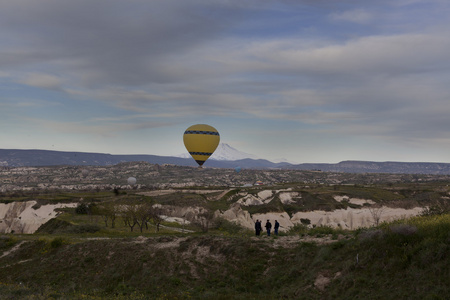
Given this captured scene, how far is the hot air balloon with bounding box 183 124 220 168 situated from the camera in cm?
6975

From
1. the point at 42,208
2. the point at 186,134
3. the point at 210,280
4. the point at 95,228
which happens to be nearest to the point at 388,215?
the point at 186,134

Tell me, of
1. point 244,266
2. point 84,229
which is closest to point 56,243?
point 84,229

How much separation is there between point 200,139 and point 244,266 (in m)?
45.3

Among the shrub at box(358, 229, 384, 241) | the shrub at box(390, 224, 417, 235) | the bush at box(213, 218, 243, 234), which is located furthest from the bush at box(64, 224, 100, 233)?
the shrub at box(390, 224, 417, 235)

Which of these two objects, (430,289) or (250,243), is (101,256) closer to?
(250,243)

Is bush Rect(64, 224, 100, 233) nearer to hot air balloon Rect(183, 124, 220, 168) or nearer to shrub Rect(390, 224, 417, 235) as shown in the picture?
hot air balloon Rect(183, 124, 220, 168)

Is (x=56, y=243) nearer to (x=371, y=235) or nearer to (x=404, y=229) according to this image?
(x=371, y=235)

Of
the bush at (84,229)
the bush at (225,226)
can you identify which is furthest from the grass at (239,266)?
the bush at (225,226)

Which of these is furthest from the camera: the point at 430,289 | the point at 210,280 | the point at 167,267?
the point at 167,267

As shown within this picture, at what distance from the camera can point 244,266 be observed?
25859 mm

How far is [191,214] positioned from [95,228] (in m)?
27.6

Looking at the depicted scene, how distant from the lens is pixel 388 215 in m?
74.7

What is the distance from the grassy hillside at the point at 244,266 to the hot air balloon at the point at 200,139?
37168 mm

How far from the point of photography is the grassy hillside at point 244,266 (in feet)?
63.4
